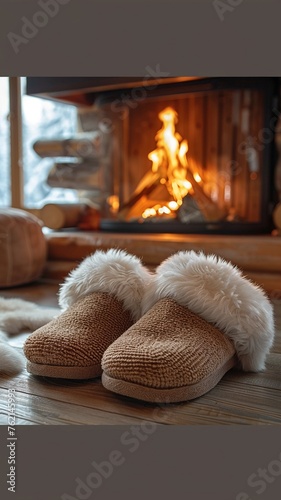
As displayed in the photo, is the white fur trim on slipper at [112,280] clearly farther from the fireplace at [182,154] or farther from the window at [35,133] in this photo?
the window at [35,133]

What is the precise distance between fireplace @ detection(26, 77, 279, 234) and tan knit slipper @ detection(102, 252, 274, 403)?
114cm

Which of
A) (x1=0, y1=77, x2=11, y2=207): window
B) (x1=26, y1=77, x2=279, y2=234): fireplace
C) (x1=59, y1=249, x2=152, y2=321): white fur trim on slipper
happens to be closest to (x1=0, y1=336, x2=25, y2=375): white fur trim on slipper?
(x1=59, y1=249, x2=152, y2=321): white fur trim on slipper

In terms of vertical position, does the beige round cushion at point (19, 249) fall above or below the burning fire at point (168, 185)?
below

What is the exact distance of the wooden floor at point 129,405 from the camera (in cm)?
69

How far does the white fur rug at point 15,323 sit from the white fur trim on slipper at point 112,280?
6.7 inches

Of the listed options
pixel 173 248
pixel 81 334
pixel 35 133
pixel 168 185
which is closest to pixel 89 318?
pixel 81 334

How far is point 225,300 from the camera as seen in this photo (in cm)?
89

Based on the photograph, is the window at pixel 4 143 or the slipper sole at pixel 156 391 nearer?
the slipper sole at pixel 156 391

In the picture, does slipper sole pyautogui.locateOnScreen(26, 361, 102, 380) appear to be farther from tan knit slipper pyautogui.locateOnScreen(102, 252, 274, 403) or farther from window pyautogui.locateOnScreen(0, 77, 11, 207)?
window pyautogui.locateOnScreen(0, 77, 11, 207)

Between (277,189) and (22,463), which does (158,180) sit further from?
(22,463)

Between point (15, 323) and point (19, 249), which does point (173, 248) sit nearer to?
point (19, 249)

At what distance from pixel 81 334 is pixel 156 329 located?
5.3 inches

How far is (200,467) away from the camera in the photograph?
0.61 m

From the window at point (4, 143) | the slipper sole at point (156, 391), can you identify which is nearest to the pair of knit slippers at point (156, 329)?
the slipper sole at point (156, 391)
